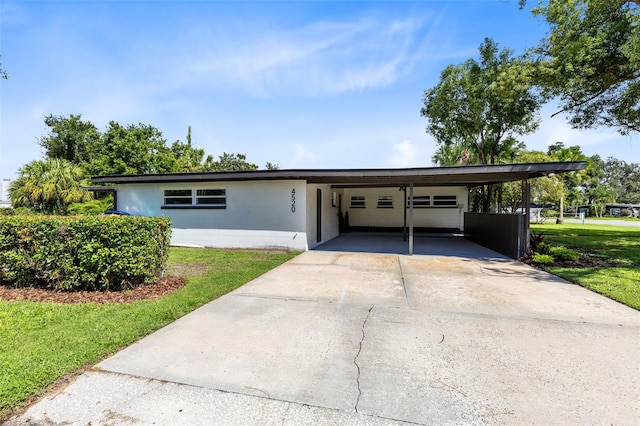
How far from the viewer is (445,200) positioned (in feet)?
53.4

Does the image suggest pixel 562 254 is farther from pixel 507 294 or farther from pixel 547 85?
pixel 547 85

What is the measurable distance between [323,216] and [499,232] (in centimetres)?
620

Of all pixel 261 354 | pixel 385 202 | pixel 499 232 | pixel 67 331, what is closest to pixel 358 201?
pixel 385 202

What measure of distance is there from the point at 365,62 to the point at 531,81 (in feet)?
20.4

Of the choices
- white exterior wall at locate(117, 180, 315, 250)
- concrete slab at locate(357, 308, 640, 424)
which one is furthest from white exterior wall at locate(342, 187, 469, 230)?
concrete slab at locate(357, 308, 640, 424)

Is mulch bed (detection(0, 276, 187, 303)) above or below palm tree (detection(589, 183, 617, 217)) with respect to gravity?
below

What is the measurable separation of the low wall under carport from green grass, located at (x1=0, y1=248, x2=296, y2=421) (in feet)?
25.0

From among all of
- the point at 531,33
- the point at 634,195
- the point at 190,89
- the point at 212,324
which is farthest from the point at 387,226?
the point at 634,195

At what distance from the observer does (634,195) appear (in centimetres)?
5644

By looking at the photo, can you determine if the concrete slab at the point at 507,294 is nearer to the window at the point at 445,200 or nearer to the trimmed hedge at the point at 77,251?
the trimmed hedge at the point at 77,251

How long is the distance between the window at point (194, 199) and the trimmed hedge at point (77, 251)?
5524mm

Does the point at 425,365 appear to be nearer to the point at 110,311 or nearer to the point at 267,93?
the point at 110,311

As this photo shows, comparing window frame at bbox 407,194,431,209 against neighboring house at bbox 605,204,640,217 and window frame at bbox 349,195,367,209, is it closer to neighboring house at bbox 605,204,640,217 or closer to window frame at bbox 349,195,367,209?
window frame at bbox 349,195,367,209

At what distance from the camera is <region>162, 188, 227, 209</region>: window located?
1062cm
